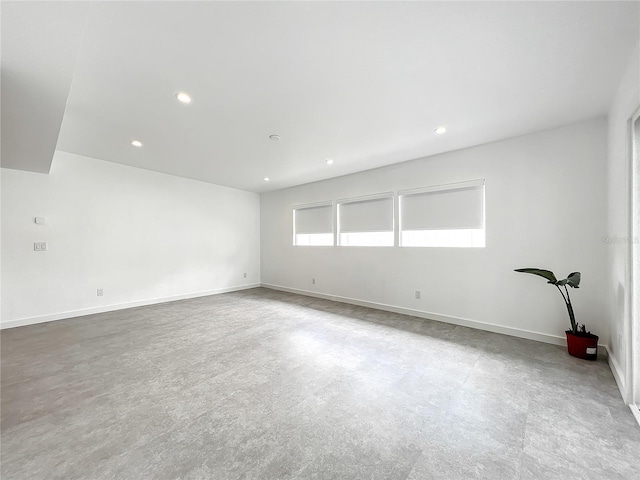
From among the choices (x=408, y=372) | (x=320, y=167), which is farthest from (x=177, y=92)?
(x=408, y=372)

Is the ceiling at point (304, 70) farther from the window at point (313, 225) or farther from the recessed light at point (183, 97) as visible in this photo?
the window at point (313, 225)

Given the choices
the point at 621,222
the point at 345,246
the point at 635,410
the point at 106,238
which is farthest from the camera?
the point at 345,246

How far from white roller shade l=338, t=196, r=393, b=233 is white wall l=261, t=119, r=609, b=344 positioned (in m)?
0.30

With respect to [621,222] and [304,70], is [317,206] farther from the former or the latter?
[621,222]

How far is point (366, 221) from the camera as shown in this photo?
5.05m

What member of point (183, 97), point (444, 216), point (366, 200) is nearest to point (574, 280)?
point (444, 216)

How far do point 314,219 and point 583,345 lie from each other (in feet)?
15.7

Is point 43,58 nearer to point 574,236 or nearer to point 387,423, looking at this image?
point 387,423

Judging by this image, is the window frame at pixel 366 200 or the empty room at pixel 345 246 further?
the window frame at pixel 366 200

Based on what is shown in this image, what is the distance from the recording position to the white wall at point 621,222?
197 centimetres

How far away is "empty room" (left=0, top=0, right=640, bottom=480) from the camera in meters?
1.54

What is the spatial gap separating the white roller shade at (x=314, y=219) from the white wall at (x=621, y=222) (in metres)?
4.18

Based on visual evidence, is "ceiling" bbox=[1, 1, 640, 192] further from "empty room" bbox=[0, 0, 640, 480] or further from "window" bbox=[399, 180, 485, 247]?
"window" bbox=[399, 180, 485, 247]

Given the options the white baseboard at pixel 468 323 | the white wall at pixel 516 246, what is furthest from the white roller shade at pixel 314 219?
the white baseboard at pixel 468 323
